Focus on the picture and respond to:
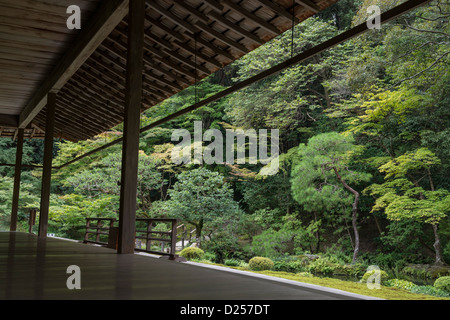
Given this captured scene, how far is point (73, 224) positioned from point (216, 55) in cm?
1180

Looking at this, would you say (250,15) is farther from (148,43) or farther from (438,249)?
(438,249)

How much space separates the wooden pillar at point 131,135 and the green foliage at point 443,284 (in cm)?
824

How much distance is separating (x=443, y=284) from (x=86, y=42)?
29.5 ft

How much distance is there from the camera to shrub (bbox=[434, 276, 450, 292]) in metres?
9.27

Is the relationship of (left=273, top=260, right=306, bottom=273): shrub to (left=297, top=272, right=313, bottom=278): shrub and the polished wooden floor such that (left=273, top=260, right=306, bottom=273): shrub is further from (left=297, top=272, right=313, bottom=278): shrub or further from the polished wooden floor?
the polished wooden floor

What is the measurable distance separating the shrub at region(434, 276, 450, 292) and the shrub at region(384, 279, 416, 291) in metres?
0.50

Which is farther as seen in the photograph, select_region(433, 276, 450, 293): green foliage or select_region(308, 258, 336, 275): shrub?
select_region(308, 258, 336, 275): shrub

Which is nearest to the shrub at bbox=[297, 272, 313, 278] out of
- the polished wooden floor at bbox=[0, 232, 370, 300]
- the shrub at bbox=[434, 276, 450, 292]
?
the shrub at bbox=[434, 276, 450, 292]

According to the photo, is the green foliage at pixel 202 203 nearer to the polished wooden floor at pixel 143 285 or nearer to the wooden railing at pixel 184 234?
the wooden railing at pixel 184 234

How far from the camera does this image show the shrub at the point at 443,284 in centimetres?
927

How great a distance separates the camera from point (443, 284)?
367 inches

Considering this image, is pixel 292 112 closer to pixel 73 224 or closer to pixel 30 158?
pixel 73 224

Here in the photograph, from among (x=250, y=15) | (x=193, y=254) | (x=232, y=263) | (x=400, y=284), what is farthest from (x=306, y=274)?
(x=250, y=15)
